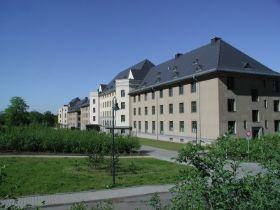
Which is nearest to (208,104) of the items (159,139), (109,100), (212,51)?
(212,51)

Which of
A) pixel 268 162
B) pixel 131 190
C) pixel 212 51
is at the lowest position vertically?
pixel 131 190

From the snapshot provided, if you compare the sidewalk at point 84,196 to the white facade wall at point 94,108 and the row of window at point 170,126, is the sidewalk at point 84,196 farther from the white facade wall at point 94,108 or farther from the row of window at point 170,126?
the white facade wall at point 94,108

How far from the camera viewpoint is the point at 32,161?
23.6 meters

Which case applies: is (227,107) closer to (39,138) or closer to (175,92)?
(175,92)

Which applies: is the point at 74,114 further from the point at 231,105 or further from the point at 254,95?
the point at 231,105

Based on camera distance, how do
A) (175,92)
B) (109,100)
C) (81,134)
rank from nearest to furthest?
1. (81,134)
2. (175,92)
3. (109,100)

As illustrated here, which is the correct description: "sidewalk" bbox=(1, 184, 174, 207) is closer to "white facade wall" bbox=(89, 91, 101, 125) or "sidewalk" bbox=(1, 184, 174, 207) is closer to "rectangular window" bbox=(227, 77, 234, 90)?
"rectangular window" bbox=(227, 77, 234, 90)

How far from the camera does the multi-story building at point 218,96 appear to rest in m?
38.3

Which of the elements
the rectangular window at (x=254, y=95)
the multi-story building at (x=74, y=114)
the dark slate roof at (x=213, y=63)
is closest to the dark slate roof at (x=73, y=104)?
the multi-story building at (x=74, y=114)

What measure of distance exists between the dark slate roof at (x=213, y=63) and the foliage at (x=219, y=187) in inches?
1301

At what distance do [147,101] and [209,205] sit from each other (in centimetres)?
5223

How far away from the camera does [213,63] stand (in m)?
39.9

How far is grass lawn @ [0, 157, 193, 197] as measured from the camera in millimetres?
15539

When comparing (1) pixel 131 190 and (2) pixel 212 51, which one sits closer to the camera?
(1) pixel 131 190
